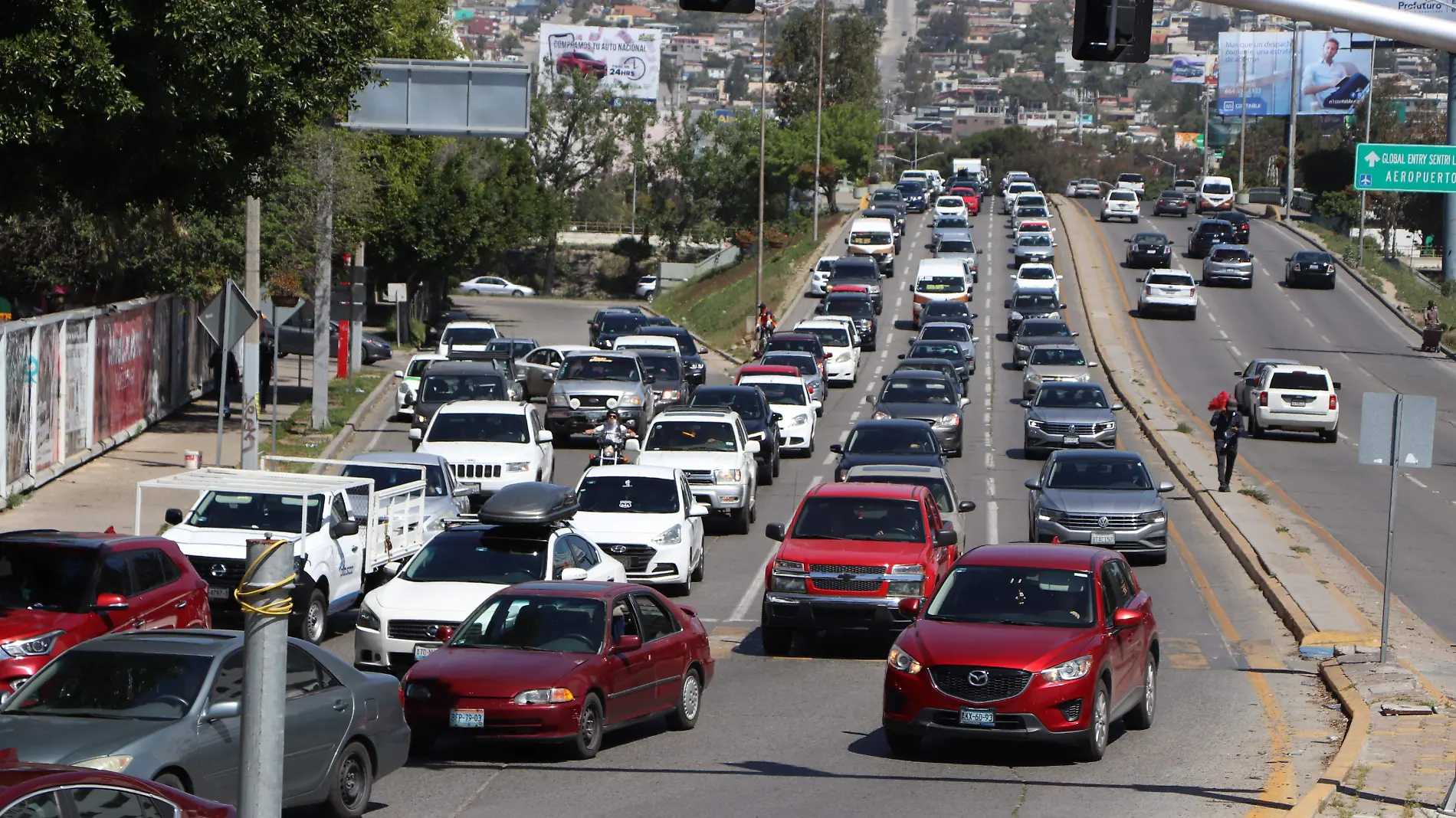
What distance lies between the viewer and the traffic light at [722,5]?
918 centimetres

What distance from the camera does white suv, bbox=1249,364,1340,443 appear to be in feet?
120

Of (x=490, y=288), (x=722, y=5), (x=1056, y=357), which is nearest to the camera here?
(x=722, y=5)

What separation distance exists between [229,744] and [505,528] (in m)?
6.83

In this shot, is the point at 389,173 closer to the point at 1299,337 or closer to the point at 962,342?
the point at 962,342

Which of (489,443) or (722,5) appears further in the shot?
(489,443)

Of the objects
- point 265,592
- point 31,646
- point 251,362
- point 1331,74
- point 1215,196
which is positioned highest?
point 1331,74

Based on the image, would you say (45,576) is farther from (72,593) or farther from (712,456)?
(712,456)

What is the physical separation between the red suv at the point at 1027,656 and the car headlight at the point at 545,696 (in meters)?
2.45

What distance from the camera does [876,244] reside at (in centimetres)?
7069

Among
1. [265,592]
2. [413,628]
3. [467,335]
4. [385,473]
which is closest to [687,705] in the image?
[413,628]

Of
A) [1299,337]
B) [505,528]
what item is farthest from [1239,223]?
[505,528]

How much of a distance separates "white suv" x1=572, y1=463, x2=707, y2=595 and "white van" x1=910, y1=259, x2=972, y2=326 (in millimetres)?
34654

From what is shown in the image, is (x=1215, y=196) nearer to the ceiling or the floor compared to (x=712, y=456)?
nearer to the ceiling

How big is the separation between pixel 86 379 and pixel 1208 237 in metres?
55.8
